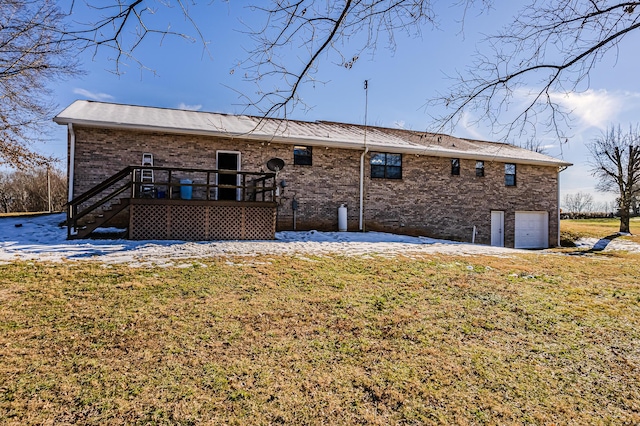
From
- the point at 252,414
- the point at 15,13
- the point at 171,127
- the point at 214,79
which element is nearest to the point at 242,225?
the point at 171,127

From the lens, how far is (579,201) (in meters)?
58.2

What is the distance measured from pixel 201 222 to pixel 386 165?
7.73 meters

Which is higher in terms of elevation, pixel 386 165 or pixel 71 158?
pixel 386 165

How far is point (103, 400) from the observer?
2734mm

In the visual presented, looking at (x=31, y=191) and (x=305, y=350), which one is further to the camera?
(x=31, y=191)

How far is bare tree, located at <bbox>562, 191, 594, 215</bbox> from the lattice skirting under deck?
199 ft

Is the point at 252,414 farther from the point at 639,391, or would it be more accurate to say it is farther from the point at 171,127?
the point at 171,127

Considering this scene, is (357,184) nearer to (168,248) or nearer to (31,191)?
(168,248)

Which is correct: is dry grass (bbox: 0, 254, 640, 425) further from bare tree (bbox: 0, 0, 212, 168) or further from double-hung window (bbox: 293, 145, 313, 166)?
double-hung window (bbox: 293, 145, 313, 166)

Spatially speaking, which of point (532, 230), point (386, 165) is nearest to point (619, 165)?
point (532, 230)

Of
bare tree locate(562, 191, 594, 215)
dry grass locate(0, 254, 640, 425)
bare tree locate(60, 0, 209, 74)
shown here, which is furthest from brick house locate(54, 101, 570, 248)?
bare tree locate(562, 191, 594, 215)

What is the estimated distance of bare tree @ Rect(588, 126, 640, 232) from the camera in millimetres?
21703

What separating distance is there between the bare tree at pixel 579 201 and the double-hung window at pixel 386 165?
5442 centimetres

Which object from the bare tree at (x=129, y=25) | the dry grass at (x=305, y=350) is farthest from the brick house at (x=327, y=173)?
the bare tree at (x=129, y=25)
